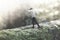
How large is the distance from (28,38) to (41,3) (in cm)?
46

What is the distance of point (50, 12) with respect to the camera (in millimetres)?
2156

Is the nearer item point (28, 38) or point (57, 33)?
point (28, 38)

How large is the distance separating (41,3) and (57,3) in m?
0.21

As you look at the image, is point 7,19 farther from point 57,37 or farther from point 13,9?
point 57,37

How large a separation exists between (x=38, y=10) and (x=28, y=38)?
1.20 feet

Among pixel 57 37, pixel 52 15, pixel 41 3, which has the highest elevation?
pixel 41 3

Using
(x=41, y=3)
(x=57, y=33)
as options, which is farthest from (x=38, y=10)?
(x=57, y=33)

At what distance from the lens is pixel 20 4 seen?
2031 mm

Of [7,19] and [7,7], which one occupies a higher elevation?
[7,7]

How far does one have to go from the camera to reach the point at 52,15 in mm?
2148

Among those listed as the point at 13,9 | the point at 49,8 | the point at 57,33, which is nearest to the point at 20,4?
the point at 13,9

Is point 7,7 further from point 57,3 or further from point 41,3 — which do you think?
point 57,3

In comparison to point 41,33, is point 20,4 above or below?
above

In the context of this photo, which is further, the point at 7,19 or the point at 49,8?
the point at 49,8
